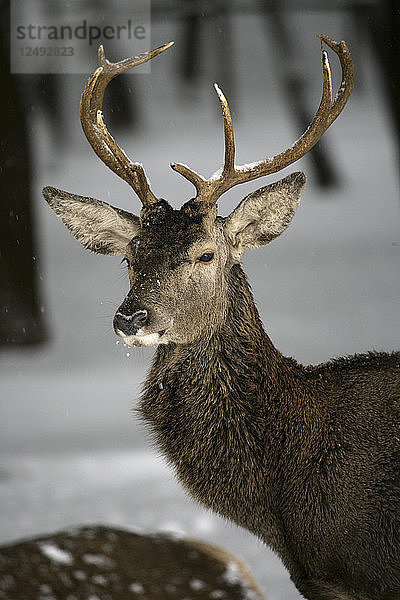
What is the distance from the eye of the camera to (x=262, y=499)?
257 cm

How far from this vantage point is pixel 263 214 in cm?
265

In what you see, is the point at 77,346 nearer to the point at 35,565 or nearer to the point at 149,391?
the point at 35,565

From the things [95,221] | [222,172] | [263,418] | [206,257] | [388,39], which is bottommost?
[263,418]

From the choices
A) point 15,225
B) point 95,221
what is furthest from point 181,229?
point 15,225

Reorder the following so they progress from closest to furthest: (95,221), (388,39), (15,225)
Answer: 1. (95,221)
2. (388,39)
3. (15,225)

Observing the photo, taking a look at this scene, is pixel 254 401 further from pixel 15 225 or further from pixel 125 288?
pixel 15 225

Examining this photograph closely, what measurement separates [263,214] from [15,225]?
218 centimetres

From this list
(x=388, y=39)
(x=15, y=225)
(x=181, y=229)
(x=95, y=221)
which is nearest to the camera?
(x=181, y=229)

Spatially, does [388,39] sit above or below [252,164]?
above

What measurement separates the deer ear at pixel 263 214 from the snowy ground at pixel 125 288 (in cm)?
165

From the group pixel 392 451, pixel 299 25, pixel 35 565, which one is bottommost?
pixel 35 565

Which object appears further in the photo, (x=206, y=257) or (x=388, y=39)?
(x=388, y=39)

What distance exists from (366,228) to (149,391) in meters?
2.04

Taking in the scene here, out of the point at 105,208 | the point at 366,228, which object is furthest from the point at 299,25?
the point at 105,208
